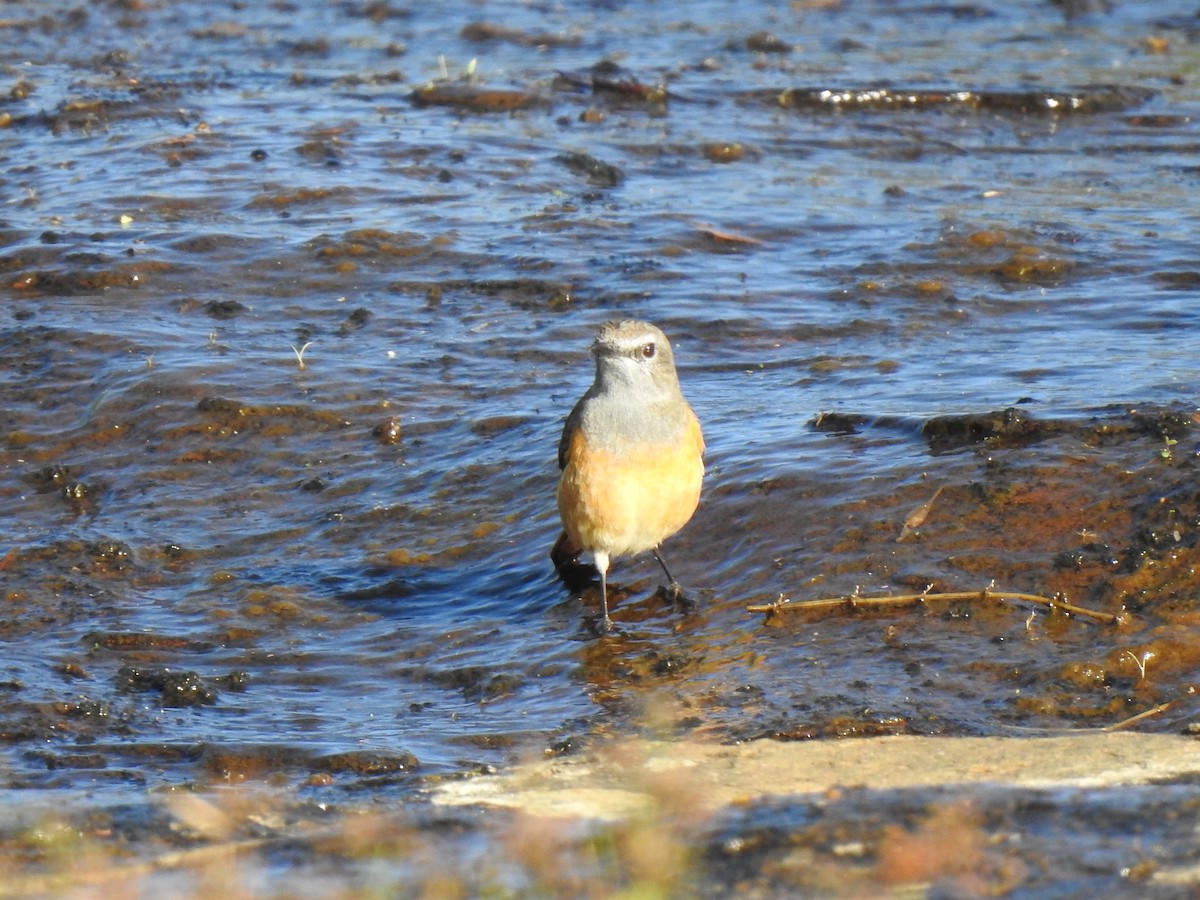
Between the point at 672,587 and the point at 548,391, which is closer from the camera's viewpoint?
the point at 672,587

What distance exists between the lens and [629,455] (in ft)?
24.0

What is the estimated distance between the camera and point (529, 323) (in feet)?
36.5

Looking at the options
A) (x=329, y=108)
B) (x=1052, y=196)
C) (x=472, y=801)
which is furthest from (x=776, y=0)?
(x=472, y=801)

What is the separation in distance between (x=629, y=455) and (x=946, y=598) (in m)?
1.43

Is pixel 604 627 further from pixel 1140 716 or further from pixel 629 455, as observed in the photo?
pixel 1140 716

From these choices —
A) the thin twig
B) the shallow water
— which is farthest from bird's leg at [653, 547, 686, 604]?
the thin twig

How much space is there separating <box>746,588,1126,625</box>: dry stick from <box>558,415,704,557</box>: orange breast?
541 mm

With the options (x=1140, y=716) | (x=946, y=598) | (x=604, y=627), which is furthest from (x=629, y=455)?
(x=1140, y=716)

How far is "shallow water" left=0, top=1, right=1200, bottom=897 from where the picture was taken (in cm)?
664

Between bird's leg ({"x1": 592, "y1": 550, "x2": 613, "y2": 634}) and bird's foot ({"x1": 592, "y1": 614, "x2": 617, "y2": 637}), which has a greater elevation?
bird's leg ({"x1": 592, "y1": 550, "x2": 613, "y2": 634})

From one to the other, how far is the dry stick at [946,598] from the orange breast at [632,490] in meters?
0.54

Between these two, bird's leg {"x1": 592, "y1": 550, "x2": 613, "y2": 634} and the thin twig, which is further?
bird's leg {"x1": 592, "y1": 550, "x2": 613, "y2": 634}

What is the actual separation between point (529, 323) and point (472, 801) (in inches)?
246

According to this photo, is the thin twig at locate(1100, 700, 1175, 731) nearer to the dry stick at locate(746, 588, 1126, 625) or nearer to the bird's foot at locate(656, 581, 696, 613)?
the dry stick at locate(746, 588, 1126, 625)
